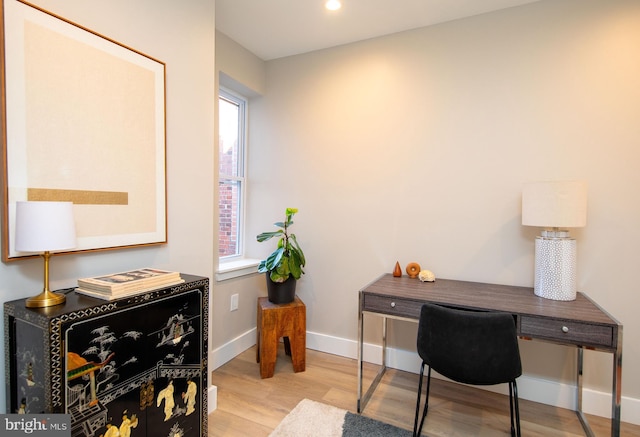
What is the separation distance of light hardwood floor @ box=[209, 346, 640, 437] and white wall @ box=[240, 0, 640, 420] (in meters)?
0.29

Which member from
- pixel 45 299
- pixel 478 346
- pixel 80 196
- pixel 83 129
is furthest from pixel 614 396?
pixel 83 129

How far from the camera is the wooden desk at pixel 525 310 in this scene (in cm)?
155

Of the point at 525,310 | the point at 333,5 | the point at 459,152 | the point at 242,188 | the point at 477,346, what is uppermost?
the point at 333,5

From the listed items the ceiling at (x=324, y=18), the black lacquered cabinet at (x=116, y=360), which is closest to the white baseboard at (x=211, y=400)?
the black lacquered cabinet at (x=116, y=360)

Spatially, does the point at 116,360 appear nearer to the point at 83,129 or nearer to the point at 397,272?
the point at 83,129

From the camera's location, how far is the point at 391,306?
2.02 metres

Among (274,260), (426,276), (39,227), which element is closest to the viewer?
(39,227)

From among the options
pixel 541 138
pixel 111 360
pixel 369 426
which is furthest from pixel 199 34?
pixel 369 426

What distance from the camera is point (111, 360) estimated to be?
4.18ft

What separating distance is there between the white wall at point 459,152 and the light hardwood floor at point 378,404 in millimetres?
288

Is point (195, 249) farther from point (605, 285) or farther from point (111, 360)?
point (605, 285)

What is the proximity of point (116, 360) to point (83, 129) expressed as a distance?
38.1 inches

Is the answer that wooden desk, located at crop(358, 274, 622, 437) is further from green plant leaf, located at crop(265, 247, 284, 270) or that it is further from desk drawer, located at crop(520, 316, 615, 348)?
green plant leaf, located at crop(265, 247, 284, 270)

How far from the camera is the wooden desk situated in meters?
1.55
